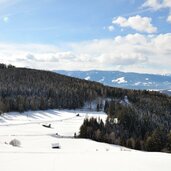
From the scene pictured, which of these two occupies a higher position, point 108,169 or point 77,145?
point 108,169

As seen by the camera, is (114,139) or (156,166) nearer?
(156,166)

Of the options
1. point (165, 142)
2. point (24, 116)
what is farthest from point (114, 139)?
point (24, 116)

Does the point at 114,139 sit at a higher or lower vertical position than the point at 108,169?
lower

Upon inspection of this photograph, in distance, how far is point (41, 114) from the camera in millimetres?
171000

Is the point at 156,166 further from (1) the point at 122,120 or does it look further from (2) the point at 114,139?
(1) the point at 122,120

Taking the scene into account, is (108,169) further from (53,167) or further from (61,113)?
(61,113)

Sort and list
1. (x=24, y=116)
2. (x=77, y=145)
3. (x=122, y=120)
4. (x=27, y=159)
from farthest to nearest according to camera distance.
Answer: (x=24, y=116)
(x=122, y=120)
(x=77, y=145)
(x=27, y=159)

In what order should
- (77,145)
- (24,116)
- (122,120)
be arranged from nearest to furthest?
1. (77,145)
2. (122,120)
3. (24,116)

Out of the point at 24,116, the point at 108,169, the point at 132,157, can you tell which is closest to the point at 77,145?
the point at 132,157

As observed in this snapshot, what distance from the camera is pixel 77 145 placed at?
80.9 meters

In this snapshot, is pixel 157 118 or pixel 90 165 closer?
pixel 90 165

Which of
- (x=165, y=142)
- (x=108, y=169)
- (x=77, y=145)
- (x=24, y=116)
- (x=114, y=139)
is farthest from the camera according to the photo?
(x=24, y=116)

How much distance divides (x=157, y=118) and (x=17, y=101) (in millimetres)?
68484

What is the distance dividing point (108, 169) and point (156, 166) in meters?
4.00
